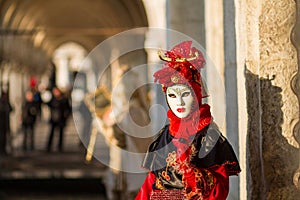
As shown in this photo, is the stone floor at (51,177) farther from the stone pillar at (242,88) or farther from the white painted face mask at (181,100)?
the white painted face mask at (181,100)

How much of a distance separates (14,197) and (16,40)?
52.7 feet

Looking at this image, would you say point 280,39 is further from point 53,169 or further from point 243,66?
point 53,169

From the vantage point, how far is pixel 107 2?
24922mm

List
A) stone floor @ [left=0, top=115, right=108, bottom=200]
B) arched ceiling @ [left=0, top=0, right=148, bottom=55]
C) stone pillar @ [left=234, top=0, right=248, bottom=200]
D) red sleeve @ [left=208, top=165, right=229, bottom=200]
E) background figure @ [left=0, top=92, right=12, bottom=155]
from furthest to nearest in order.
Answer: arched ceiling @ [left=0, top=0, right=148, bottom=55] → background figure @ [left=0, top=92, right=12, bottom=155] → stone floor @ [left=0, top=115, right=108, bottom=200] → stone pillar @ [left=234, top=0, right=248, bottom=200] → red sleeve @ [left=208, top=165, right=229, bottom=200]

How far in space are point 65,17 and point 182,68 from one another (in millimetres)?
33218

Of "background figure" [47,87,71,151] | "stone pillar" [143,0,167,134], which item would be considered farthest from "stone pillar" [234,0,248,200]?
"background figure" [47,87,71,151]

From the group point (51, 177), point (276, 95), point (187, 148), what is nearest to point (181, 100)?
point (187, 148)

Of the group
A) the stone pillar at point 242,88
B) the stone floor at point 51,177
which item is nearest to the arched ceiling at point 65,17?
the stone floor at point 51,177

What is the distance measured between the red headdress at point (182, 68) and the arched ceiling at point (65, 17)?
1095 cm

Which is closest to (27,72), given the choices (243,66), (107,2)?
(107,2)

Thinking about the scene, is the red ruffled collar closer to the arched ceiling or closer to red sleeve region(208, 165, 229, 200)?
red sleeve region(208, 165, 229, 200)

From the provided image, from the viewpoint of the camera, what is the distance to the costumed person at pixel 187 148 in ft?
12.9

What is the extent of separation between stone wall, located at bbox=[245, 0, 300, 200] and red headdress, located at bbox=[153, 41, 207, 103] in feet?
1.22

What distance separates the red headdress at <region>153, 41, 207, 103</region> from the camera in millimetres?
3994
